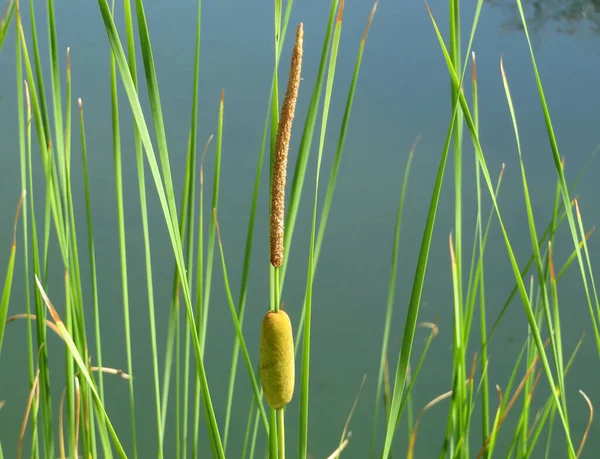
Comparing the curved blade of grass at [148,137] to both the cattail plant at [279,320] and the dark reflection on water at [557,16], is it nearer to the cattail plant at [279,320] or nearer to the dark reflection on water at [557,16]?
the cattail plant at [279,320]

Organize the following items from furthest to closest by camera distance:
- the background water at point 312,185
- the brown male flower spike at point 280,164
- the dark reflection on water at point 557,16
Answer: the dark reflection on water at point 557,16, the background water at point 312,185, the brown male flower spike at point 280,164

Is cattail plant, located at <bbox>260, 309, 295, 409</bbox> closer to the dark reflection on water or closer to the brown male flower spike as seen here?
the brown male flower spike

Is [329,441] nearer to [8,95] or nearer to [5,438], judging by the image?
[5,438]

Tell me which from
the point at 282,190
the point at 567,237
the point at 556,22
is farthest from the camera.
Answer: the point at 556,22

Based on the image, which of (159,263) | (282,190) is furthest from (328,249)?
(282,190)

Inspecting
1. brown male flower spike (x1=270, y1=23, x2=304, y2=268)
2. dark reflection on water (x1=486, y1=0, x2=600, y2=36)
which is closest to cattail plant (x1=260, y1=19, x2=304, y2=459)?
brown male flower spike (x1=270, y1=23, x2=304, y2=268)

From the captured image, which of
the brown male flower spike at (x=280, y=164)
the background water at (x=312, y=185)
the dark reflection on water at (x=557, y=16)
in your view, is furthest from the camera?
the dark reflection on water at (x=557, y=16)

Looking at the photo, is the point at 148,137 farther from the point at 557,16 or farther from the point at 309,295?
the point at 557,16

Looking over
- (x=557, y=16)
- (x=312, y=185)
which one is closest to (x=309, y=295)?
(x=312, y=185)

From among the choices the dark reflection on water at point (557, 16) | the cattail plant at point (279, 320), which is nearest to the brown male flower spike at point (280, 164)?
the cattail plant at point (279, 320)
